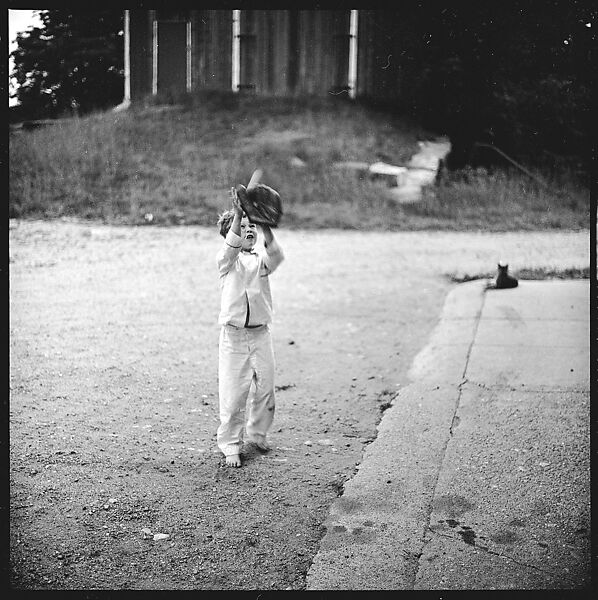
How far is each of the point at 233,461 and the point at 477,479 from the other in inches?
50.3

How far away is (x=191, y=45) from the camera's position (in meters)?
17.2

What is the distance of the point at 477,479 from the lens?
4230 millimetres

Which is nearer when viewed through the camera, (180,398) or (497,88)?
(180,398)

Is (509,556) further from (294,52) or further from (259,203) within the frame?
(294,52)

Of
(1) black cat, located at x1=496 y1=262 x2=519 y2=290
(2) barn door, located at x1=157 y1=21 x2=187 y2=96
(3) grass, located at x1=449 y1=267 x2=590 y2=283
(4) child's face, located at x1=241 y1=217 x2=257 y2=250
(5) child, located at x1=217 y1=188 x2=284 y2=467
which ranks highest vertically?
(2) barn door, located at x1=157 y1=21 x2=187 y2=96

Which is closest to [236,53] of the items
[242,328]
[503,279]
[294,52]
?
[294,52]

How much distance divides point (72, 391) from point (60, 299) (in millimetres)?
3305

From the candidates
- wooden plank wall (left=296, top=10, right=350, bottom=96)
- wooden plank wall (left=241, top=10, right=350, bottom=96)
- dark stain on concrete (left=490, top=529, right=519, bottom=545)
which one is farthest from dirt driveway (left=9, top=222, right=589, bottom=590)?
wooden plank wall (left=296, top=10, right=350, bottom=96)

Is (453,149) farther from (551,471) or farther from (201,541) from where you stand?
(201,541)

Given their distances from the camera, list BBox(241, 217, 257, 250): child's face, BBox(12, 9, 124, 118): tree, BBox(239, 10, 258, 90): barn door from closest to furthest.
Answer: BBox(241, 217, 257, 250): child's face → BBox(12, 9, 124, 118): tree → BBox(239, 10, 258, 90): barn door

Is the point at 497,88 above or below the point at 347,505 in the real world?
above

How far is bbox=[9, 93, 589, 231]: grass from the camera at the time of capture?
1400cm

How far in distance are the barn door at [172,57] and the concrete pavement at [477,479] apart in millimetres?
11359

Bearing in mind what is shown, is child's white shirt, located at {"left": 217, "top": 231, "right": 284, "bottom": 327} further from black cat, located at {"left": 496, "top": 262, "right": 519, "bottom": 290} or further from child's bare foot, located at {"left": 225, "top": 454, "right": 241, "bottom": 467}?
black cat, located at {"left": 496, "top": 262, "right": 519, "bottom": 290}
